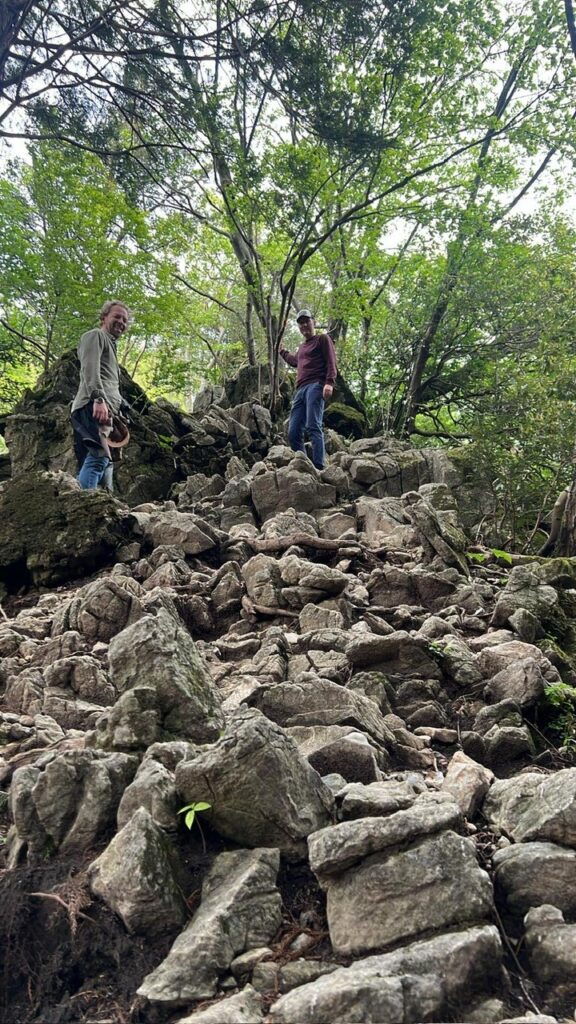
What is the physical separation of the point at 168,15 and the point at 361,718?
503 inches

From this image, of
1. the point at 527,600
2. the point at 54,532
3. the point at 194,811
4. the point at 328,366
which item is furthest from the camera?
the point at 328,366

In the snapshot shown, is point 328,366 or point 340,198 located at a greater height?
point 340,198

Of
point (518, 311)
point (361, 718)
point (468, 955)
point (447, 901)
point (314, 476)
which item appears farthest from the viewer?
point (518, 311)

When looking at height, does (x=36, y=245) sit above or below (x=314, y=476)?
above

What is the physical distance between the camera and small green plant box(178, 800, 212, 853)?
251 cm

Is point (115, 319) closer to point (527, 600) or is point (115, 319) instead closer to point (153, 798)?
point (527, 600)

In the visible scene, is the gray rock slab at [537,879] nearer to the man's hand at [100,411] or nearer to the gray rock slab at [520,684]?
the gray rock slab at [520,684]

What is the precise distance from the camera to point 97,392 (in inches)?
326

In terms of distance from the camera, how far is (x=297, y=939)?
7.42 feet

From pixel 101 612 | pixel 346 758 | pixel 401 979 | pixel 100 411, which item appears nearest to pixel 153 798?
pixel 346 758

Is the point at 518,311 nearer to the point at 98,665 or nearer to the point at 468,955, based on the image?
the point at 98,665

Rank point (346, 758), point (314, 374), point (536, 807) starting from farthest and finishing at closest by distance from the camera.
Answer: point (314, 374)
point (346, 758)
point (536, 807)

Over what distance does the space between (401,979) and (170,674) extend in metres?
1.96

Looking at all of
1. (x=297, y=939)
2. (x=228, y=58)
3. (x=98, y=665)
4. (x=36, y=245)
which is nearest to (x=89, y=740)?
(x=98, y=665)
